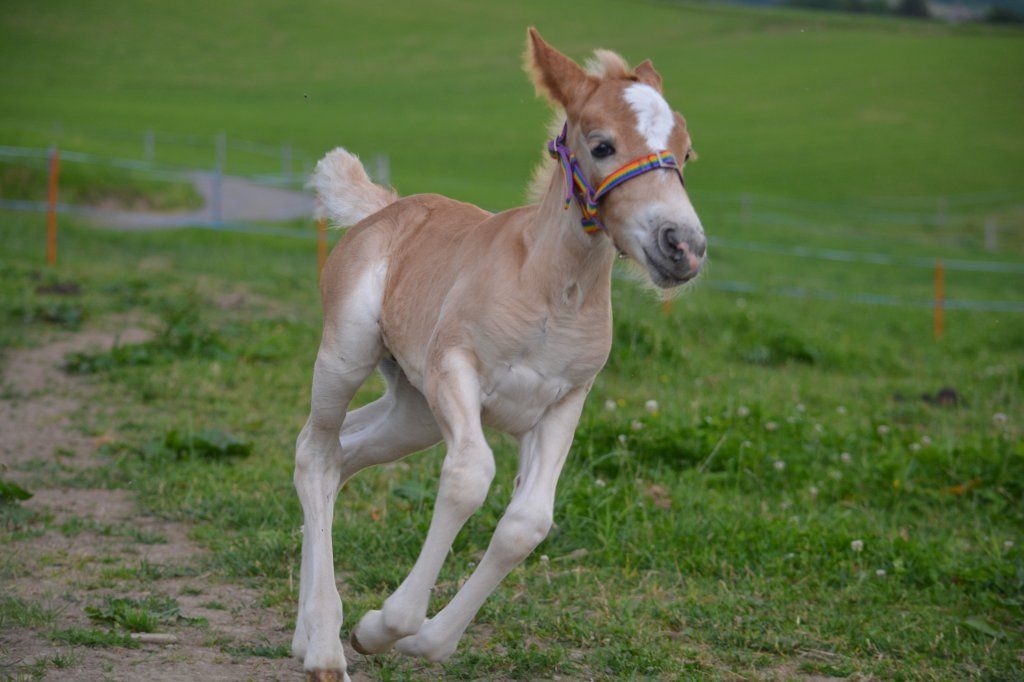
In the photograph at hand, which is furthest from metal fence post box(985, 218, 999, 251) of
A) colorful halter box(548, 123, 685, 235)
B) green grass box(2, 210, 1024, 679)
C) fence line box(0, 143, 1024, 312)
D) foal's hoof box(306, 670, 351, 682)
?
foal's hoof box(306, 670, 351, 682)

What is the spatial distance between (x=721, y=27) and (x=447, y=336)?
244ft

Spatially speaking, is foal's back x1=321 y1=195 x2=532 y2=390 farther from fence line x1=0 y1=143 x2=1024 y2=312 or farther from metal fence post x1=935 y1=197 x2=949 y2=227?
metal fence post x1=935 y1=197 x2=949 y2=227

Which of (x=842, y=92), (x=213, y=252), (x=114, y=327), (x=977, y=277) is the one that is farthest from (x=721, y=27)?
(x=114, y=327)

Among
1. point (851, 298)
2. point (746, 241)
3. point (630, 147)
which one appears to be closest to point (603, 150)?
point (630, 147)

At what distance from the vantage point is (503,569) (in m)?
3.96

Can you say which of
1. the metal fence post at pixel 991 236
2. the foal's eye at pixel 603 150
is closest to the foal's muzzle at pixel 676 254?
the foal's eye at pixel 603 150

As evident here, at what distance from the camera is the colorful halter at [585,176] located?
12.0 feet

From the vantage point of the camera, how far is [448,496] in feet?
12.8

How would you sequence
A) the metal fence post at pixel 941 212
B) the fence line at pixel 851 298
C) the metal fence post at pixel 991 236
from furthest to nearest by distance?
the metal fence post at pixel 941 212 → the metal fence post at pixel 991 236 → the fence line at pixel 851 298

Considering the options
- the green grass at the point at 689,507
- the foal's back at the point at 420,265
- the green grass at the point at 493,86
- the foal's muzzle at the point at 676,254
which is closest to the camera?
the foal's muzzle at the point at 676,254

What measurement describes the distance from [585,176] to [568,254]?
0.96 feet

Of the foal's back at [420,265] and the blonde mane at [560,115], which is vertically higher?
the blonde mane at [560,115]

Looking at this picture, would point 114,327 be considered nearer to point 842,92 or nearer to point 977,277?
point 977,277

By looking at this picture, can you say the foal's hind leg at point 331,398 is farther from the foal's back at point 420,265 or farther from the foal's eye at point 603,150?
the foal's eye at point 603,150
